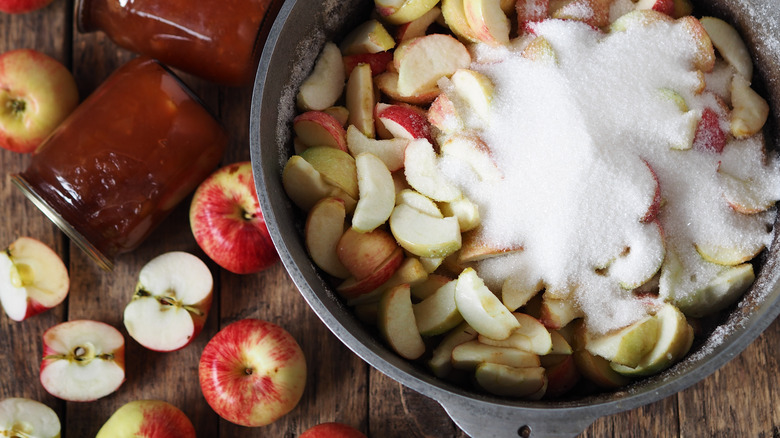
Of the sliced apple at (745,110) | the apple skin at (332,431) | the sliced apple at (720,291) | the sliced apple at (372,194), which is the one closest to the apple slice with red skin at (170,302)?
the apple skin at (332,431)

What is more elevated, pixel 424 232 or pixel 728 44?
pixel 728 44

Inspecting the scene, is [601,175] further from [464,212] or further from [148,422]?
[148,422]

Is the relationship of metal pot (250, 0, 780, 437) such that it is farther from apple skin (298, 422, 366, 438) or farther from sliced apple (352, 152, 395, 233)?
apple skin (298, 422, 366, 438)

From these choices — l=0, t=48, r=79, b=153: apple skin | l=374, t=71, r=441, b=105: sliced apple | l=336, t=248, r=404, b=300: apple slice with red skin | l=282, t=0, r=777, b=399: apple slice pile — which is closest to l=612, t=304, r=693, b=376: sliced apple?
l=282, t=0, r=777, b=399: apple slice pile

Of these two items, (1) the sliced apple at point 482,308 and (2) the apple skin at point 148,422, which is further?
(2) the apple skin at point 148,422

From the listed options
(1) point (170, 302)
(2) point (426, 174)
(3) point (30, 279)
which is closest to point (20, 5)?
(3) point (30, 279)

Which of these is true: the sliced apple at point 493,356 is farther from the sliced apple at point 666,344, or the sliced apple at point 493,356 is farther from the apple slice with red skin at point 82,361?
the apple slice with red skin at point 82,361
